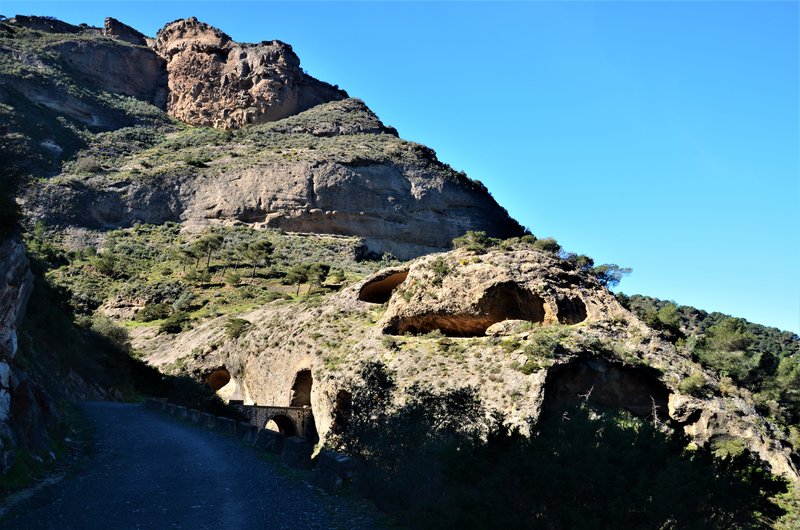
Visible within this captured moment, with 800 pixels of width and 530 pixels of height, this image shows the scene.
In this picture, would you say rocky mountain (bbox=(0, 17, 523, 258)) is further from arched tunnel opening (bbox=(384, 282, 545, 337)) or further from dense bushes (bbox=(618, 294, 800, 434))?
arched tunnel opening (bbox=(384, 282, 545, 337))

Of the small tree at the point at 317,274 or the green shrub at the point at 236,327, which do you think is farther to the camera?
the small tree at the point at 317,274

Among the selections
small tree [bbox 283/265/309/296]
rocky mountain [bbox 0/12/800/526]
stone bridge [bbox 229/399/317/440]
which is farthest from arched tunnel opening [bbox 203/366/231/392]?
small tree [bbox 283/265/309/296]

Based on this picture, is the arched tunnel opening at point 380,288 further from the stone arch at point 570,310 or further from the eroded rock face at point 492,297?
the stone arch at point 570,310

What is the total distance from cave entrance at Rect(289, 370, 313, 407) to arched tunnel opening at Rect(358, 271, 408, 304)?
273 inches

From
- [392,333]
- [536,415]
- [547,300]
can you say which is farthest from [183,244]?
[536,415]

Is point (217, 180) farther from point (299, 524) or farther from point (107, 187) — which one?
point (299, 524)

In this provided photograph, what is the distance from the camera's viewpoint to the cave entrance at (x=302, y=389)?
38.6 meters

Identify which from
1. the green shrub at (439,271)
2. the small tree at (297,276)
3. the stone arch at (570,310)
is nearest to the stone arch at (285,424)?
the green shrub at (439,271)

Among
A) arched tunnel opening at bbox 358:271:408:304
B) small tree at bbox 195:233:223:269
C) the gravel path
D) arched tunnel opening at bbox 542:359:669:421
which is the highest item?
small tree at bbox 195:233:223:269

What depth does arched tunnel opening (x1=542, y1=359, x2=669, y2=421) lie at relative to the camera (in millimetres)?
30078

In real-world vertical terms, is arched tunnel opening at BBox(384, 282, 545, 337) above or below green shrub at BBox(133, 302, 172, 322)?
above

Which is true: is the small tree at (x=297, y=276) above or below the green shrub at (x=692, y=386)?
above

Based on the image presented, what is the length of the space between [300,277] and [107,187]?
39008 mm

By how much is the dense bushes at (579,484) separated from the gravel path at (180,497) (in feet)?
4.52
